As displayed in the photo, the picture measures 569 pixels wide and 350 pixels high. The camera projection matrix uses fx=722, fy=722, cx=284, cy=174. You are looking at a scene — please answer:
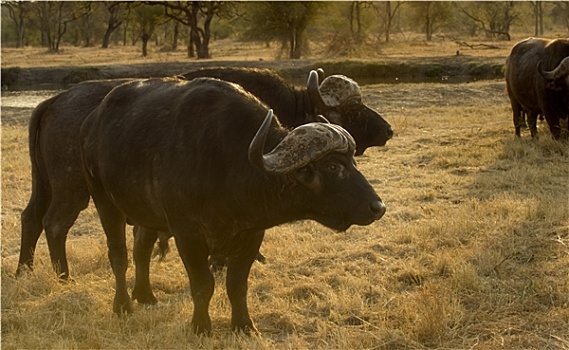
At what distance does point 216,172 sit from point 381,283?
2.11 m

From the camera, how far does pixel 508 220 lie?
25.1ft

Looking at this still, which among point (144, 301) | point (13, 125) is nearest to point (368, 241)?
point (144, 301)

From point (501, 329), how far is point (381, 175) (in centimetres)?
619

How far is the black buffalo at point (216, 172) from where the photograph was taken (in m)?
4.50

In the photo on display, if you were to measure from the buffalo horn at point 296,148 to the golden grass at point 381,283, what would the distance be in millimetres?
1252

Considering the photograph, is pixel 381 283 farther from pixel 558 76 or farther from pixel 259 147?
pixel 558 76

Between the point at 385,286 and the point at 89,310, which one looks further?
the point at 385,286

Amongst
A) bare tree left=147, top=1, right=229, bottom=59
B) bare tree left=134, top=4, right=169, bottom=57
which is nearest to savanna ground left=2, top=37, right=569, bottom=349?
bare tree left=147, top=1, right=229, bottom=59

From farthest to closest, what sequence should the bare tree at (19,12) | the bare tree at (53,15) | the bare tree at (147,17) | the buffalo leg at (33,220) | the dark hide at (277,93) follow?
the bare tree at (19,12) < the bare tree at (53,15) < the bare tree at (147,17) < the dark hide at (277,93) < the buffalo leg at (33,220)

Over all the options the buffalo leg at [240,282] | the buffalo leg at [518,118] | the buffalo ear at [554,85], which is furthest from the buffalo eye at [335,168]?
the buffalo leg at [518,118]

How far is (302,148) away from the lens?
4.36 m

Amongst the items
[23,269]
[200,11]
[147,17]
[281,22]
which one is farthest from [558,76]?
[147,17]

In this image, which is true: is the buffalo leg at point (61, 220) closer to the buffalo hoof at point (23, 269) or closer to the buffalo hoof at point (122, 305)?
the buffalo hoof at point (23, 269)

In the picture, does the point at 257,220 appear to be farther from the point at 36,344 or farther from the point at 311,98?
Answer: the point at 311,98
